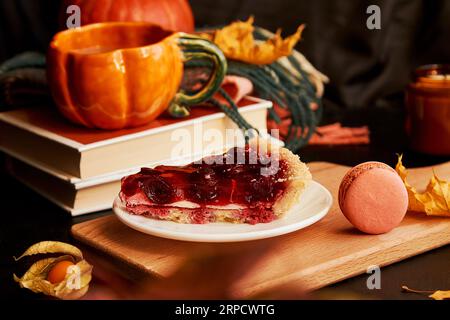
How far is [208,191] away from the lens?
133cm

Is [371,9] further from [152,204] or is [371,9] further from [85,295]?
[85,295]

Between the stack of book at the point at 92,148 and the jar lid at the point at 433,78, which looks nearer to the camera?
the stack of book at the point at 92,148

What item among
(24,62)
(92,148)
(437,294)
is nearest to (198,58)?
(92,148)

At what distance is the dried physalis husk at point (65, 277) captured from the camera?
1.19 meters

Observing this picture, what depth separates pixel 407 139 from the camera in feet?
6.71

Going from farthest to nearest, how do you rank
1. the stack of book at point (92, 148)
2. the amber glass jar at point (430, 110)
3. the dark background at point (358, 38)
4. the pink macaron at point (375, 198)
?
1. the dark background at point (358, 38)
2. the amber glass jar at point (430, 110)
3. the stack of book at point (92, 148)
4. the pink macaron at point (375, 198)

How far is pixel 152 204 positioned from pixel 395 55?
1.41m

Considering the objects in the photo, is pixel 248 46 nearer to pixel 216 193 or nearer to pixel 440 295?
pixel 216 193

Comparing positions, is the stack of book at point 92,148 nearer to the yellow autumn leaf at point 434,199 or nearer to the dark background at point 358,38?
the yellow autumn leaf at point 434,199

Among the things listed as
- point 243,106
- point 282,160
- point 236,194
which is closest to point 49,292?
point 236,194

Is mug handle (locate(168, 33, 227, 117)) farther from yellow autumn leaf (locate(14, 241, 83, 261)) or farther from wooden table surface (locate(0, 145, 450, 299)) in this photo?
yellow autumn leaf (locate(14, 241, 83, 261))

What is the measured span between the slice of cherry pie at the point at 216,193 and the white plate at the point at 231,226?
2 cm

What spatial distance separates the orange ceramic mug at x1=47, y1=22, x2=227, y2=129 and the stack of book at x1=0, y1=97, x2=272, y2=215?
4 centimetres

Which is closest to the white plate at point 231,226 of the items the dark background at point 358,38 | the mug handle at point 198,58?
the mug handle at point 198,58
